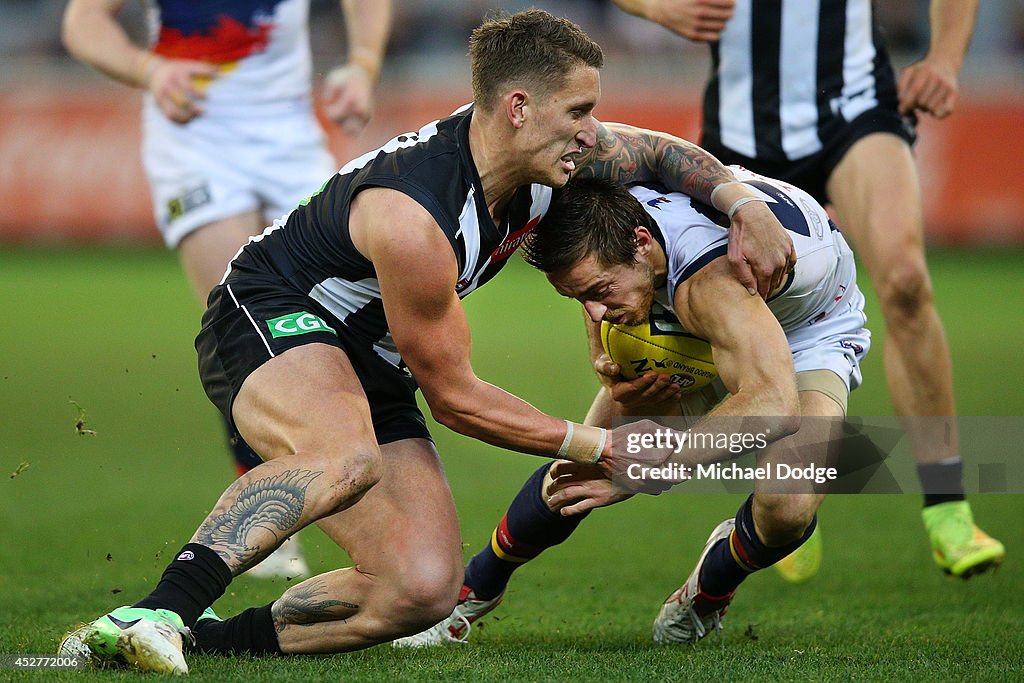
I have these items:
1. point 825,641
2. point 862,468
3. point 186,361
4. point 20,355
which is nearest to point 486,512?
point 862,468

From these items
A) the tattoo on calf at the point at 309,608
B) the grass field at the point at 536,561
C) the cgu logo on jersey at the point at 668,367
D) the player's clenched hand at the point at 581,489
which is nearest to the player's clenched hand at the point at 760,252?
the cgu logo on jersey at the point at 668,367

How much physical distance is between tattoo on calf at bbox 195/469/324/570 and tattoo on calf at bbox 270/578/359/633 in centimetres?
40

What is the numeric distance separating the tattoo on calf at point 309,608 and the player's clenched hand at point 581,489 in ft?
2.36

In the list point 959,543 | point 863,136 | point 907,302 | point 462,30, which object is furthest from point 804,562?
point 462,30

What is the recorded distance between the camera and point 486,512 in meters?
6.52

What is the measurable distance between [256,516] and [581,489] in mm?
1033

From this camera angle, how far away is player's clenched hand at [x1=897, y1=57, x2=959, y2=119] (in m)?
5.84

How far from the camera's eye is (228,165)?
235 inches

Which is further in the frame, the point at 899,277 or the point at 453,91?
the point at 453,91

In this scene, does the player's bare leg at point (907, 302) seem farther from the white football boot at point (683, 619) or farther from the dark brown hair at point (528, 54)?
the dark brown hair at point (528, 54)

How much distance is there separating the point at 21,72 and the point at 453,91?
5853 millimetres

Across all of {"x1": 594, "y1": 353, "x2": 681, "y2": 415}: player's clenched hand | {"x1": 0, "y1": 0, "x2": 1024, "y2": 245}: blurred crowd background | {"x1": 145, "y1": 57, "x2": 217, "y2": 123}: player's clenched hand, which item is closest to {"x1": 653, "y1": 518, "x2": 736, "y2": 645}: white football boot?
{"x1": 594, "y1": 353, "x2": 681, "y2": 415}: player's clenched hand

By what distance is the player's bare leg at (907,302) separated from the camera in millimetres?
5543

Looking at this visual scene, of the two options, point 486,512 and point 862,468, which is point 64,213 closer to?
point 486,512
